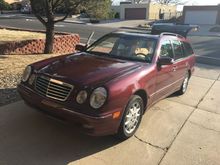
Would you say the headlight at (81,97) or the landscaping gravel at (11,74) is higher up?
the headlight at (81,97)

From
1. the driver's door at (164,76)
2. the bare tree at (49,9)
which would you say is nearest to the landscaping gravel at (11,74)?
the bare tree at (49,9)

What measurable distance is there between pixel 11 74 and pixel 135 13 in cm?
4038

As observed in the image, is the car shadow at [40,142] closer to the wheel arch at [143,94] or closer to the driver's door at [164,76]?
the wheel arch at [143,94]

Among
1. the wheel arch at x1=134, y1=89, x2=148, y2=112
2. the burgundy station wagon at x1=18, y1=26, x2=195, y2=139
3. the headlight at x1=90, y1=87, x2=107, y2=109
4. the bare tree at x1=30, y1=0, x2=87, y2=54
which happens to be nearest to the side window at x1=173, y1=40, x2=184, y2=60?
the burgundy station wagon at x1=18, y1=26, x2=195, y2=139

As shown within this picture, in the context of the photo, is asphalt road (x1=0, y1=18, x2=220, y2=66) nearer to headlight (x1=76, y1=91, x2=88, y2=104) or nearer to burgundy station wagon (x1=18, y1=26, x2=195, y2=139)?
burgundy station wagon (x1=18, y1=26, x2=195, y2=139)

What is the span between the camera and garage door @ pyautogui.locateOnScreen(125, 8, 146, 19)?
145 feet

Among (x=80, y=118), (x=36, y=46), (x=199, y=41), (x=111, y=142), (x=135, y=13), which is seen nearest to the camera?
(x=80, y=118)

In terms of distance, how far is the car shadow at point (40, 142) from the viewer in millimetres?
3400

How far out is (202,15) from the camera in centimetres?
4028

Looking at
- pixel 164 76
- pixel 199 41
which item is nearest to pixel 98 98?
pixel 164 76

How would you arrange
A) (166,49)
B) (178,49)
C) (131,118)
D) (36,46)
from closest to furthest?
(131,118) < (166,49) < (178,49) < (36,46)

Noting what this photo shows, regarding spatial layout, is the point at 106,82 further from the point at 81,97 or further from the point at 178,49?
the point at 178,49

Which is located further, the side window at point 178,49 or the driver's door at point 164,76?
the side window at point 178,49

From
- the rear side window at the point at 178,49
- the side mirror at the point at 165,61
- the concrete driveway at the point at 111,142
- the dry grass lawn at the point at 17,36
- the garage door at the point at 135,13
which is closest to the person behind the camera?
the concrete driveway at the point at 111,142
